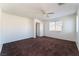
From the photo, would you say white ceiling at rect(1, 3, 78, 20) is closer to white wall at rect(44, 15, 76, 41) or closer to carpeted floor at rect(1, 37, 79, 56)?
white wall at rect(44, 15, 76, 41)

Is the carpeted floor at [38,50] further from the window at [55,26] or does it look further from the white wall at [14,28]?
the window at [55,26]

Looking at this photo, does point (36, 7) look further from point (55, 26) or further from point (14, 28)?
point (55, 26)

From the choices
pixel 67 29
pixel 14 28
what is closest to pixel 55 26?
pixel 67 29

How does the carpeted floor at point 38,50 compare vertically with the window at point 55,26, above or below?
below

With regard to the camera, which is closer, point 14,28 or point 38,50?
point 38,50

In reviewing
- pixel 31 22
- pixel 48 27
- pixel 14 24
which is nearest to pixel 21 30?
pixel 14 24

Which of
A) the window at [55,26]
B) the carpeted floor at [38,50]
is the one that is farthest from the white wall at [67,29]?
the carpeted floor at [38,50]

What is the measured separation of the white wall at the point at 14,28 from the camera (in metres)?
4.29

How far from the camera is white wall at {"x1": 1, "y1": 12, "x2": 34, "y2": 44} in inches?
169

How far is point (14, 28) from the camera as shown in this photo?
482cm

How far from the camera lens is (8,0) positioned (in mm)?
2166

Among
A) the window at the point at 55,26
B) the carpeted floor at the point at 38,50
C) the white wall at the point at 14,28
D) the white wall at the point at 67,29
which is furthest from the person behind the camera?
the window at the point at 55,26

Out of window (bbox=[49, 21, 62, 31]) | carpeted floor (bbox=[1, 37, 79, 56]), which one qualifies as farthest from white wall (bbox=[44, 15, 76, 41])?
carpeted floor (bbox=[1, 37, 79, 56])

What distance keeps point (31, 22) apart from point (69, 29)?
265cm
